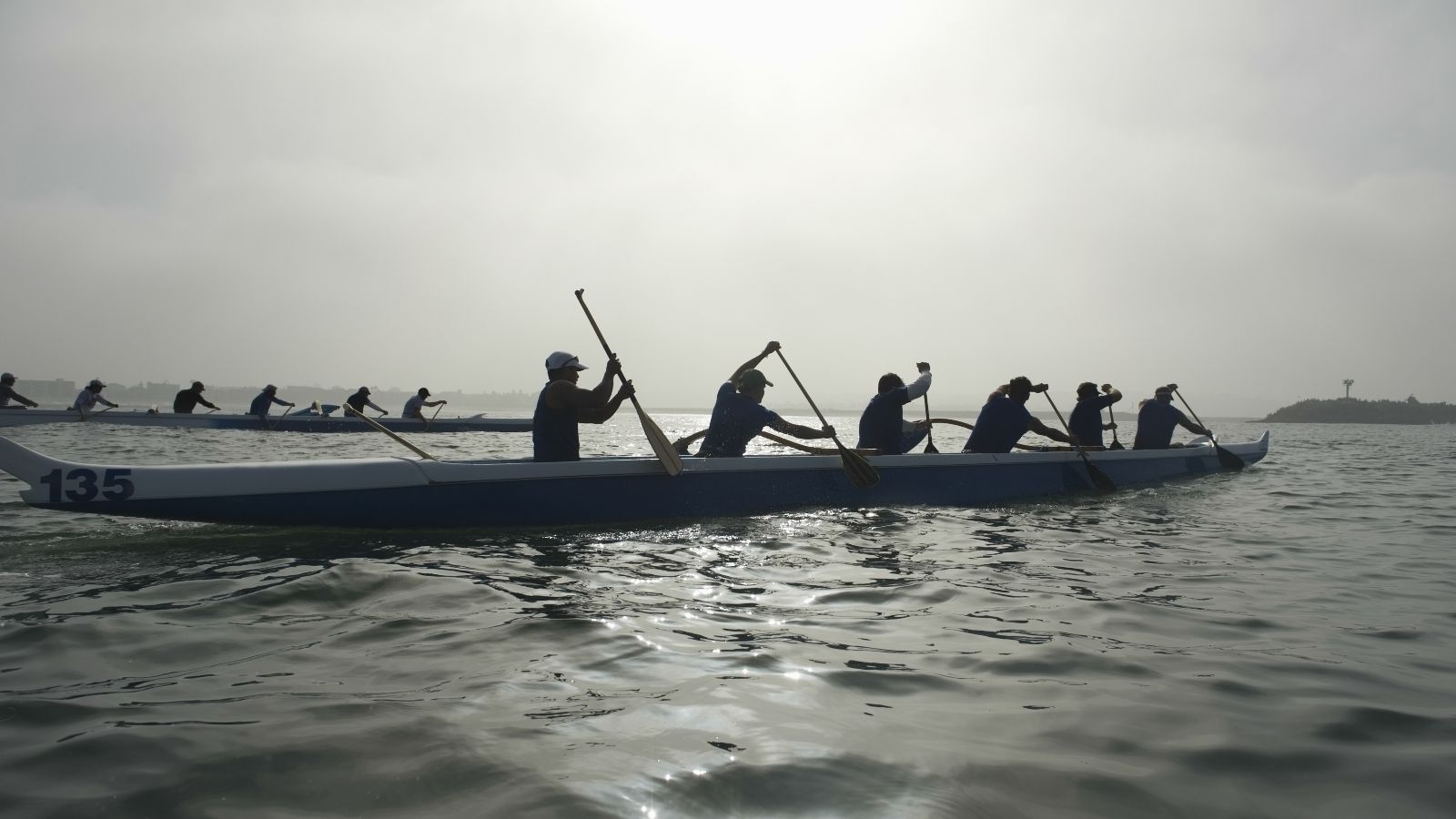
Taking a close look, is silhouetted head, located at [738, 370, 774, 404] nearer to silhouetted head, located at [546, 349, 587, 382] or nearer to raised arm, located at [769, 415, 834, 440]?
raised arm, located at [769, 415, 834, 440]

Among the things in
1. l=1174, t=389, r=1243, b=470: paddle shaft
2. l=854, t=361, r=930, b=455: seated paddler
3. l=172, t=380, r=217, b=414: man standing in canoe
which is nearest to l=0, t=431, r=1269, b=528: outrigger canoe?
l=854, t=361, r=930, b=455: seated paddler

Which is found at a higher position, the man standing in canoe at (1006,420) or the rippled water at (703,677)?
the man standing in canoe at (1006,420)

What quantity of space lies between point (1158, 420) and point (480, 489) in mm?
12278

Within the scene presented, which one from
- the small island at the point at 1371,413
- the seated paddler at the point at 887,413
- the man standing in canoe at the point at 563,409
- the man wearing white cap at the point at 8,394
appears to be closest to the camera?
the man standing in canoe at the point at 563,409

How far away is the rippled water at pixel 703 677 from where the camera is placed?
225 cm

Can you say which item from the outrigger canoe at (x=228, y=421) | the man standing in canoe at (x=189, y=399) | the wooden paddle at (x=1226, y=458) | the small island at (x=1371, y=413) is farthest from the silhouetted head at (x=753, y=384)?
the small island at (x=1371, y=413)

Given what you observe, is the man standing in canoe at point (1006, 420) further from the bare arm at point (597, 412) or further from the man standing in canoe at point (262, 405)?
the man standing in canoe at point (262, 405)

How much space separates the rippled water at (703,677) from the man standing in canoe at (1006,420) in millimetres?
3899

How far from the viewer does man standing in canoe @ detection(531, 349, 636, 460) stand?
7000 millimetres

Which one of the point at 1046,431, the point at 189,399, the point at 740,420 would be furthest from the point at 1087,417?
the point at 189,399

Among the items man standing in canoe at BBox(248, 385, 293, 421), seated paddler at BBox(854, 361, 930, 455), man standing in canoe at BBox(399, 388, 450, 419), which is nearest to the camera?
seated paddler at BBox(854, 361, 930, 455)

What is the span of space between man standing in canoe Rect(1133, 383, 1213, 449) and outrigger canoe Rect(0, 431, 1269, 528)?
582 centimetres

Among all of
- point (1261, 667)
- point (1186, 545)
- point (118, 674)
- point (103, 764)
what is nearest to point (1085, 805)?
point (1261, 667)

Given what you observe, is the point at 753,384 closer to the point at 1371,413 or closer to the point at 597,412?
the point at 597,412
